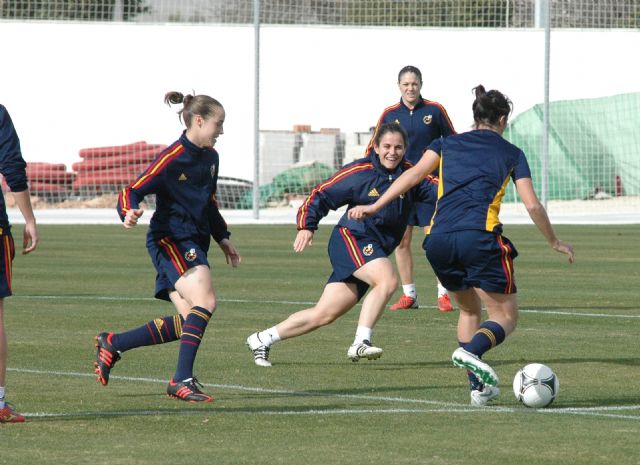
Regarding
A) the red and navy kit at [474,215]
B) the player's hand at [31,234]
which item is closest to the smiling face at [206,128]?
the player's hand at [31,234]

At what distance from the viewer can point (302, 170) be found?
3572 centimetres

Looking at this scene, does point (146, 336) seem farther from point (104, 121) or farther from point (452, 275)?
point (104, 121)

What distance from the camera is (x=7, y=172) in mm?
7125

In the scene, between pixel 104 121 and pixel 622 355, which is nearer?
pixel 622 355

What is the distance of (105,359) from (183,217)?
0.98 metres

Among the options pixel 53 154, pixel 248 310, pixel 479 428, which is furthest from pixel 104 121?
pixel 479 428

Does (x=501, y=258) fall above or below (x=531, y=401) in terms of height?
above

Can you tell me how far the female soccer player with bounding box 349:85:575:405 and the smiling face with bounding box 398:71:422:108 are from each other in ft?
17.3

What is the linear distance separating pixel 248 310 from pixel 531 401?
5.77m

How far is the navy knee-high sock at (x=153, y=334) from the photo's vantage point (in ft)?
28.3

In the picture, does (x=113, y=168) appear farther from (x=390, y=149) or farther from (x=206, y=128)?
(x=206, y=128)

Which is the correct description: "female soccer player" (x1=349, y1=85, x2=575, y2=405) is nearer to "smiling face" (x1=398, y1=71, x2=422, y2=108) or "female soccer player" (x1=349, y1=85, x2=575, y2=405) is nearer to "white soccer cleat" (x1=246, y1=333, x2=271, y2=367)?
"white soccer cleat" (x1=246, y1=333, x2=271, y2=367)

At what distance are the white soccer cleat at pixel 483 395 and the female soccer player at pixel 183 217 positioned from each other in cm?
162

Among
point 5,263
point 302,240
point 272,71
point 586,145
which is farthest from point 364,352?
point 272,71
